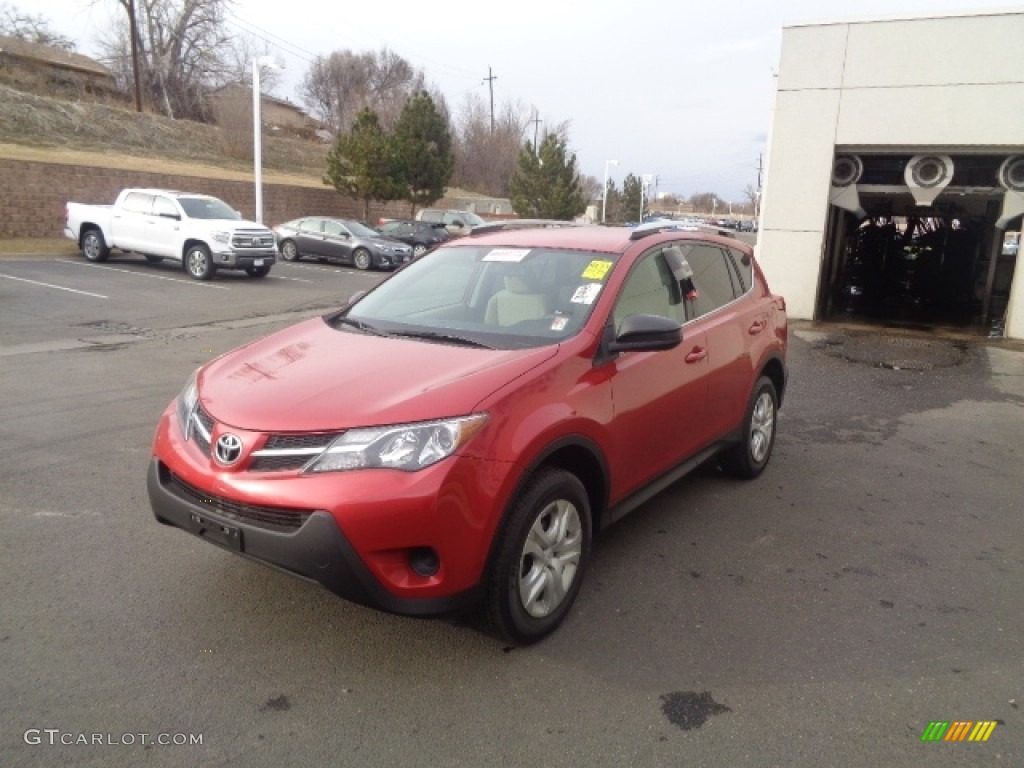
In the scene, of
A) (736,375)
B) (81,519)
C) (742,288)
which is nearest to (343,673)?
(81,519)

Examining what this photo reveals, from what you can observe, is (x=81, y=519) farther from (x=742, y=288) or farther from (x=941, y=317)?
(x=941, y=317)

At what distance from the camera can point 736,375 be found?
15.9ft

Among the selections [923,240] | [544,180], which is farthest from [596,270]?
[544,180]

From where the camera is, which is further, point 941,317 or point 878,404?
point 941,317

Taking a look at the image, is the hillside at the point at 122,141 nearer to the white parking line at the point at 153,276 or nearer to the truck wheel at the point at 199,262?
the white parking line at the point at 153,276

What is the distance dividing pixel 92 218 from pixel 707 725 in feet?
63.2

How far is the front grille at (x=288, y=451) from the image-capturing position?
2.80 metres

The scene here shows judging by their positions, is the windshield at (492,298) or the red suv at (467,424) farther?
the windshield at (492,298)

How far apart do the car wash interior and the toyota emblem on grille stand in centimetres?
1350

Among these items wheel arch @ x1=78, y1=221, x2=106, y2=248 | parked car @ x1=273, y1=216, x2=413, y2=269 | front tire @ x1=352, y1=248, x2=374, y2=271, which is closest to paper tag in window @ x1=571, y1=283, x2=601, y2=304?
wheel arch @ x1=78, y1=221, x2=106, y2=248

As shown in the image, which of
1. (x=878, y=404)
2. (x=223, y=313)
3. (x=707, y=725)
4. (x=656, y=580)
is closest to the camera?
(x=707, y=725)
